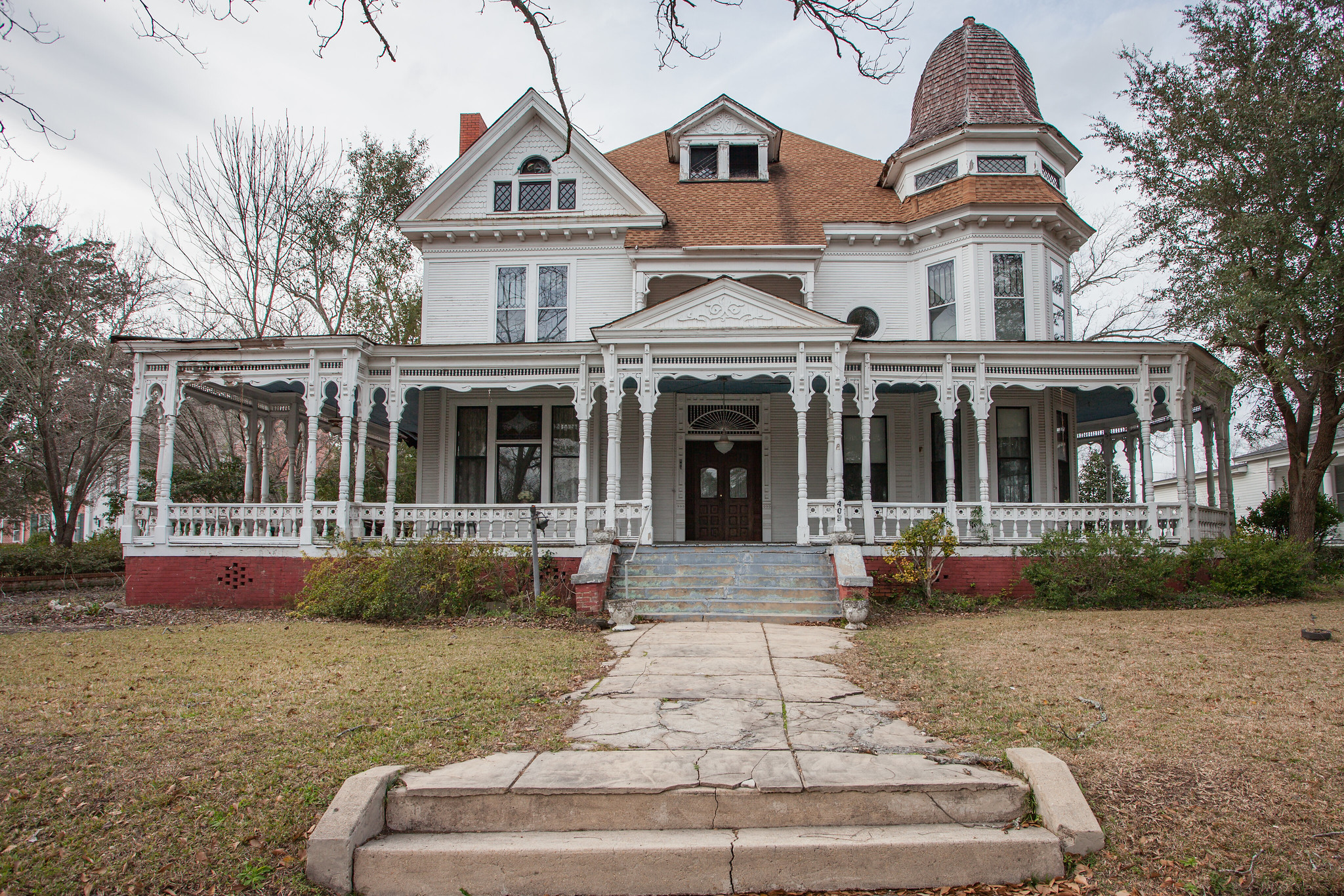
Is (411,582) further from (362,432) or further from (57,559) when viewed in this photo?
(57,559)

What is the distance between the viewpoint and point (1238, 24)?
15102 millimetres

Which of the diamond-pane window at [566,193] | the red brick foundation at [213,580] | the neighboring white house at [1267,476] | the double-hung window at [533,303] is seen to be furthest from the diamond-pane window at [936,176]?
the neighboring white house at [1267,476]

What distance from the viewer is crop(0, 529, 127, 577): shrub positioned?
17964mm

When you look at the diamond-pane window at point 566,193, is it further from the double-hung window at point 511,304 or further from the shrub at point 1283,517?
the shrub at point 1283,517

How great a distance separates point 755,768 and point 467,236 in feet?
48.7

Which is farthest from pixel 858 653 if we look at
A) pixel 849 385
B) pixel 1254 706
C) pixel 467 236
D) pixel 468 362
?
pixel 467 236

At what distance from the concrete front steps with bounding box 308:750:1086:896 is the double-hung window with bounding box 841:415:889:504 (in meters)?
12.4

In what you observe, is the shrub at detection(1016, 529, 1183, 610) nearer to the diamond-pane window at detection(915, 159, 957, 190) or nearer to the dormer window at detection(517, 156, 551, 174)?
the diamond-pane window at detection(915, 159, 957, 190)

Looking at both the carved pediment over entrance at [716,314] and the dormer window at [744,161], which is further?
the dormer window at [744,161]

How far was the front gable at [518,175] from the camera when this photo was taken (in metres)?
16.8

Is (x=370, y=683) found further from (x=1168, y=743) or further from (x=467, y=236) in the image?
(x=467, y=236)

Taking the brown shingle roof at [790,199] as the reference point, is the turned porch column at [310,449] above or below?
below

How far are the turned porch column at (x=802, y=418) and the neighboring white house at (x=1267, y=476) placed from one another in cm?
2221

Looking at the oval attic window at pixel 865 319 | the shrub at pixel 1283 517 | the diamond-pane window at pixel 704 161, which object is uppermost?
the diamond-pane window at pixel 704 161
